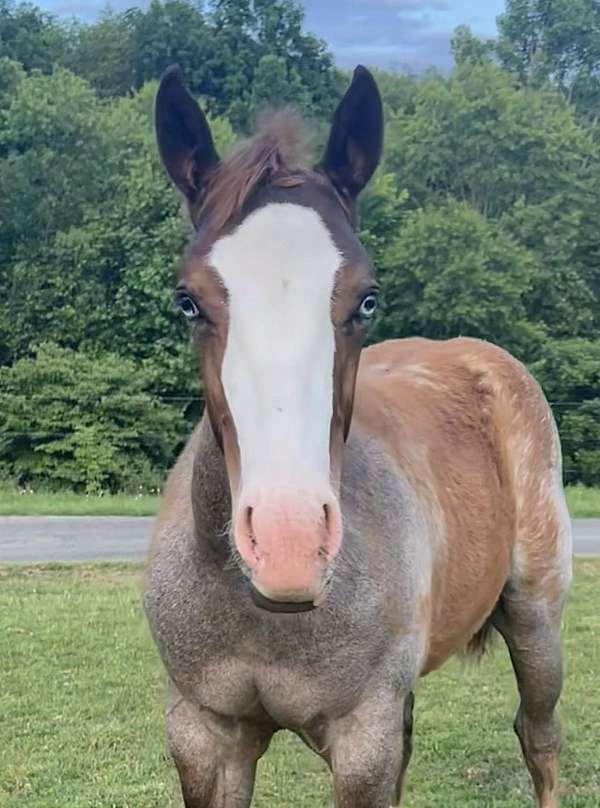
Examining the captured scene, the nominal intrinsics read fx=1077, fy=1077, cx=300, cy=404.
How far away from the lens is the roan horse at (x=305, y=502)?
80.6 inches

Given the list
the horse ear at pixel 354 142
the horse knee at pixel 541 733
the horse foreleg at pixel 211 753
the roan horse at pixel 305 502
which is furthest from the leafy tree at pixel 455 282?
the horse ear at pixel 354 142

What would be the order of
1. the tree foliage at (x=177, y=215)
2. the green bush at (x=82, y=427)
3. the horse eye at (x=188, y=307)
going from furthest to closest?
the tree foliage at (x=177, y=215) < the green bush at (x=82, y=427) < the horse eye at (x=188, y=307)

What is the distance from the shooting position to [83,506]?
12734 millimetres

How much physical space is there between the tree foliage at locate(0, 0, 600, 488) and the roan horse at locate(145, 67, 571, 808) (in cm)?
1445

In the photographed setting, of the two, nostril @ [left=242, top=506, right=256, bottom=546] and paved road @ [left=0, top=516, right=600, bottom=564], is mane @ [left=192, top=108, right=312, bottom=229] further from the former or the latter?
paved road @ [left=0, top=516, right=600, bottom=564]

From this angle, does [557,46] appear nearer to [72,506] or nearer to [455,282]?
[455,282]

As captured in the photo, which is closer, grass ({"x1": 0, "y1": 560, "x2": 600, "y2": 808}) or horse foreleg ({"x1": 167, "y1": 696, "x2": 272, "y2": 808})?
horse foreleg ({"x1": 167, "y1": 696, "x2": 272, "y2": 808})

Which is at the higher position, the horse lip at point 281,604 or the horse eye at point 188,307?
the horse eye at point 188,307

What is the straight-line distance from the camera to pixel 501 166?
2956 centimetres

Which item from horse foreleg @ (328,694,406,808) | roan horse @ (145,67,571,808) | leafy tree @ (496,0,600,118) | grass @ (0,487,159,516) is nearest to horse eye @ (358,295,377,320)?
roan horse @ (145,67,571,808)

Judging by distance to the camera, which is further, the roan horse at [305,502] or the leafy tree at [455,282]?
the leafy tree at [455,282]

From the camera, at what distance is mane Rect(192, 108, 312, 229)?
228 cm

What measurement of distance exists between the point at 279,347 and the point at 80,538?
889 centimetres

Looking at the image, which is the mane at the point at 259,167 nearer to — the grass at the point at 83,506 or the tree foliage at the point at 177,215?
the grass at the point at 83,506
